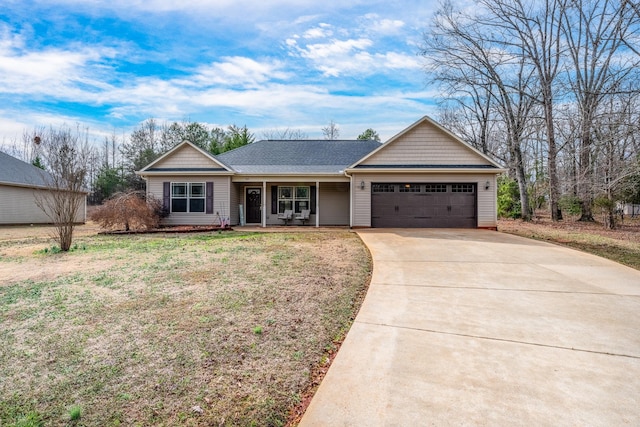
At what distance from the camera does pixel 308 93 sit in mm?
21078

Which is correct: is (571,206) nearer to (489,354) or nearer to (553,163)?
(553,163)

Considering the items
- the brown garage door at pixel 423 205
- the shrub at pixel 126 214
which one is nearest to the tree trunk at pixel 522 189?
the brown garage door at pixel 423 205

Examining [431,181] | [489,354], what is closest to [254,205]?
[431,181]

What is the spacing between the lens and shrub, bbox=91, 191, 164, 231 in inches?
534

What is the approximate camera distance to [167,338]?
10.7 ft

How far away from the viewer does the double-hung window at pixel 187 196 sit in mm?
15789

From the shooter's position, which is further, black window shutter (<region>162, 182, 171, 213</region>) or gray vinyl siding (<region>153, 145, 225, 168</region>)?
gray vinyl siding (<region>153, 145, 225, 168</region>)

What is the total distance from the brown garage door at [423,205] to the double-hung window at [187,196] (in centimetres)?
804

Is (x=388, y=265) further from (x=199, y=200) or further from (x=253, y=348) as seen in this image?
(x=199, y=200)

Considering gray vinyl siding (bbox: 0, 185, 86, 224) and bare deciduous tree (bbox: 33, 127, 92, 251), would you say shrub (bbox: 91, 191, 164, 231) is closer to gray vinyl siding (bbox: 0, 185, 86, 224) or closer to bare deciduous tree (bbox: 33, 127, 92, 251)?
bare deciduous tree (bbox: 33, 127, 92, 251)

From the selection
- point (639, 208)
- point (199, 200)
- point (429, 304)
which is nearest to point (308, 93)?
point (199, 200)

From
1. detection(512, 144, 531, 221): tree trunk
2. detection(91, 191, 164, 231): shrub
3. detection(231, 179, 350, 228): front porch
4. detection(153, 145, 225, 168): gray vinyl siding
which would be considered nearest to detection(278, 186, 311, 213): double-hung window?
detection(231, 179, 350, 228): front porch

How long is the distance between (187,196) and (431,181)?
1107cm

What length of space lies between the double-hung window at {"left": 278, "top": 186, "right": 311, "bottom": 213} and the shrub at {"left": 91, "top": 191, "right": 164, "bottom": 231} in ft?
18.9
